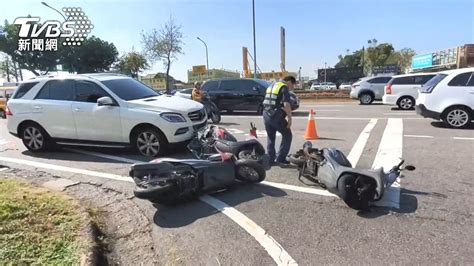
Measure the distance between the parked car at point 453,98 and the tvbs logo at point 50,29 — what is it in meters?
24.1

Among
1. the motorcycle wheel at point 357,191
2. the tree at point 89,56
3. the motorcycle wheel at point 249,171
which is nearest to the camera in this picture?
the motorcycle wheel at point 357,191

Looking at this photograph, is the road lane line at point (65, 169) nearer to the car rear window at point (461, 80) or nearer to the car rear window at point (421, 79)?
the car rear window at point (461, 80)

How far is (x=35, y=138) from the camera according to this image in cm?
853

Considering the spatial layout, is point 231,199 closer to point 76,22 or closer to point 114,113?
point 114,113

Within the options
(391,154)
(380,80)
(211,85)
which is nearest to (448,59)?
(380,80)

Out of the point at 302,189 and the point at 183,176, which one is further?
the point at 302,189

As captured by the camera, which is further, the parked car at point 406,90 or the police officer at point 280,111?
the parked car at point 406,90

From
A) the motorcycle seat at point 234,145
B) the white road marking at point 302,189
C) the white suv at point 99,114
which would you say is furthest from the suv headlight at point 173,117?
the white road marking at point 302,189

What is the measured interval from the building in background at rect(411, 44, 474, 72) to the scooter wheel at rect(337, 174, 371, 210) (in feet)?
124

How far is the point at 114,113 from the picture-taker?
7.62 metres

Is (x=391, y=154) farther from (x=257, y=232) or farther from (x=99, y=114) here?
(x=99, y=114)

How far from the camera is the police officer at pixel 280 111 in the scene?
6402 millimetres

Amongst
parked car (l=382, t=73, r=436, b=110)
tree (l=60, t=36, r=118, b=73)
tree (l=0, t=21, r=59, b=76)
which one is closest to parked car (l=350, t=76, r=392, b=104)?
parked car (l=382, t=73, r=436, b=110)

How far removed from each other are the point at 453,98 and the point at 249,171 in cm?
742
